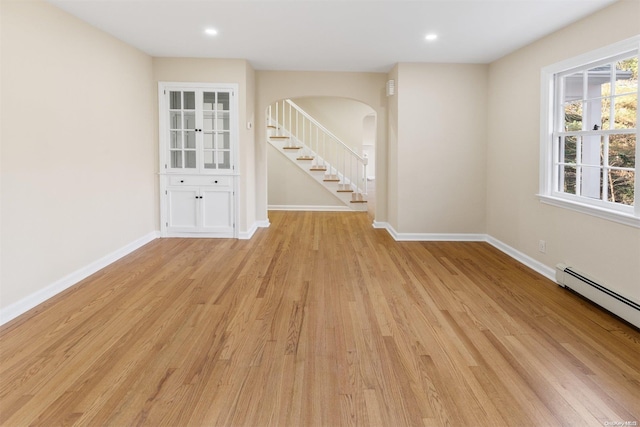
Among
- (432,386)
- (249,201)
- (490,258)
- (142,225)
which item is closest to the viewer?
(432,386)

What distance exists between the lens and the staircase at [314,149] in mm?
9422

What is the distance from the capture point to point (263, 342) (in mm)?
2916

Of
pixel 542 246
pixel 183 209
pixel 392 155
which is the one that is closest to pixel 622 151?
pixel 542 246

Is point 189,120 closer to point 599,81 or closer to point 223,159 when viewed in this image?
point 223,159

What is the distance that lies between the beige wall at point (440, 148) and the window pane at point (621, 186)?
2490 mm

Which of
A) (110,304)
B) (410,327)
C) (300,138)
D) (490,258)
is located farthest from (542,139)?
(300,138)

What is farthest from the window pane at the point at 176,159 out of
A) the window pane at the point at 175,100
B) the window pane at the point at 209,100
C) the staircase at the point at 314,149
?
the staircase at the point at 314,149

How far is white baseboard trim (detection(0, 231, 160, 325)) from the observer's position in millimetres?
3307

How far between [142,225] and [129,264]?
3.67 feet

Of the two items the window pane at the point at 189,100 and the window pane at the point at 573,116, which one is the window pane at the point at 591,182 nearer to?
the window pane at the point at 573,116

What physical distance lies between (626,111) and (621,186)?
2.00 feet

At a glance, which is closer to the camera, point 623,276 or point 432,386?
point 432,386

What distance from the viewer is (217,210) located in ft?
21.0

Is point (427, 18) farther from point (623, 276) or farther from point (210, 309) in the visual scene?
point (210, 309)
